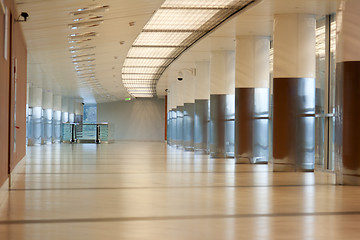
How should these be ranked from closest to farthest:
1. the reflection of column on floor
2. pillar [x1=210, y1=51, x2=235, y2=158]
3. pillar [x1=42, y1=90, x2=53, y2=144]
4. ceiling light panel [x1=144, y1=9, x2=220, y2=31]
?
1. ceiling light panel [x1=144, y1=9, x2=220, y2=31]
2. pillar [x1=210, y1=51, x2=235, y2=158]
3. the reflection of column on floor
4. pillar [x1=42, y1=90, x2=53, y2=144]

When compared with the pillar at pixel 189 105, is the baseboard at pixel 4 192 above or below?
below

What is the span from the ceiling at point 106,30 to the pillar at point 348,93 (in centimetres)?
237

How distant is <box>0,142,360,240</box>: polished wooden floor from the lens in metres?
6.16

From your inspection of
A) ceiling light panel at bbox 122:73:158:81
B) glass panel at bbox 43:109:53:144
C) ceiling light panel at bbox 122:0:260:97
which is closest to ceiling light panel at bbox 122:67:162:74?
ceiling light panel at bbox 122:0:260:97

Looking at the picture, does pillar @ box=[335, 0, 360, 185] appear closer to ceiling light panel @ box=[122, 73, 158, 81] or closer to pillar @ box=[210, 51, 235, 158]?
pillar @ box=[210, 51, 235, 158]

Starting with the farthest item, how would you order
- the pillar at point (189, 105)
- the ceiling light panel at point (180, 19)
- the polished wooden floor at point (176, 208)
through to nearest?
the pillar at point (189, 105), the ceiling light panel at point (180, 19), the polished wooden floor at point (176, 208)

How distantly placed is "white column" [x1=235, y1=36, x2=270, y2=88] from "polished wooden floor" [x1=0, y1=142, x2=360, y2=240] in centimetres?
697

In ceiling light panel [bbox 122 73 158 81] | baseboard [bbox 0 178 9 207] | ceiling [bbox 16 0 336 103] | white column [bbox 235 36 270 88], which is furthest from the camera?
ceiling light panel [bbox 122 73 158 81]

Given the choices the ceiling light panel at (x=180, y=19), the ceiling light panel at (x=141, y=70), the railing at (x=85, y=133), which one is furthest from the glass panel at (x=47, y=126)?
the ceiling light panel at (x=180, y=19)

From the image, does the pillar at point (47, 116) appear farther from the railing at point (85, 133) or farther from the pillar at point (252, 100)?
the pillar at point (252, 100)

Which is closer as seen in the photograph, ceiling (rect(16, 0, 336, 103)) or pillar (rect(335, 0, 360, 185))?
pillar (rect(335, 0, 360, 185))

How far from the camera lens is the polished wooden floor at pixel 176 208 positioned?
616 centimetres

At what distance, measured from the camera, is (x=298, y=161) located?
1588cm

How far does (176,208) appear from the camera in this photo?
26.2ft
